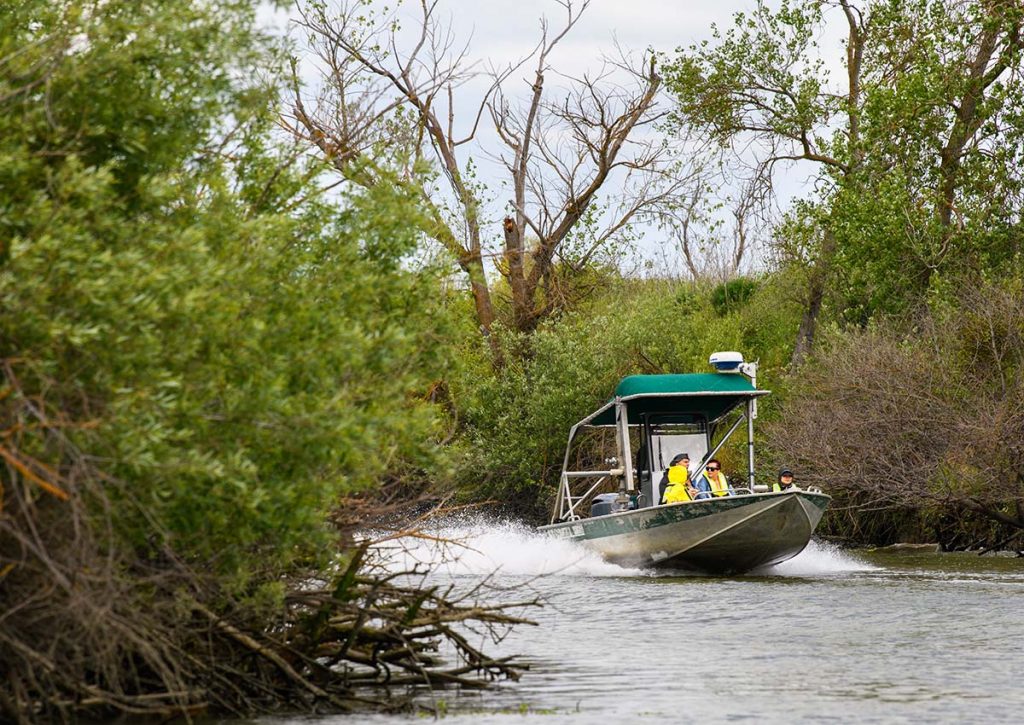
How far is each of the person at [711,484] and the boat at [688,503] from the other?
17 cm

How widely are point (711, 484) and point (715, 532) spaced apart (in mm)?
1438

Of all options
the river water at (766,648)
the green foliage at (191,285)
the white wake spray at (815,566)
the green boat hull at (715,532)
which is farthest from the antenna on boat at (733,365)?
the green foliage at (191,285)

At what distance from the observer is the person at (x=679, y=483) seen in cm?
2552

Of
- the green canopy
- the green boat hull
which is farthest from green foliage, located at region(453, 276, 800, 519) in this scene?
the green boat hull

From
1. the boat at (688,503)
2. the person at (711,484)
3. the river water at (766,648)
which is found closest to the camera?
the river water at (766,648)

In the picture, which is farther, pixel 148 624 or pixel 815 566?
pixel 815 566

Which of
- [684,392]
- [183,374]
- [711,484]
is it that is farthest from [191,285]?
[711,484]

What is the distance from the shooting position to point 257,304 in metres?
9.91

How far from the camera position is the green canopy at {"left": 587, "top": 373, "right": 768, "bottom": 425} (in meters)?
26.0

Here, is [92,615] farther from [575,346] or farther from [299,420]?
[575,346]

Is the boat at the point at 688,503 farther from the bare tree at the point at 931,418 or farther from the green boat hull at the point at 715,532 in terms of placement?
the bare tree at the point at 931,418

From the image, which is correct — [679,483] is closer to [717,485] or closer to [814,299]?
[717,485]

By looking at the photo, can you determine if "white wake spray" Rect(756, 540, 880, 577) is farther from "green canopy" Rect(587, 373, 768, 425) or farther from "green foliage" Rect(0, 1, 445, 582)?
"green foliage" Rect(0, 1, 445, 582)

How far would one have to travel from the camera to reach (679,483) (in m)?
25.6
